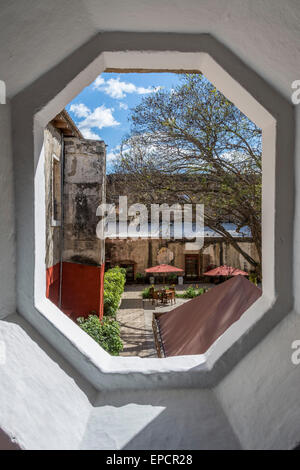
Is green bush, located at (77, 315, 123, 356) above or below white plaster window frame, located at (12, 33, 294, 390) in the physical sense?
below

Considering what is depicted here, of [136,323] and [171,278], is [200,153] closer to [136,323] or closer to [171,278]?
[136,323]

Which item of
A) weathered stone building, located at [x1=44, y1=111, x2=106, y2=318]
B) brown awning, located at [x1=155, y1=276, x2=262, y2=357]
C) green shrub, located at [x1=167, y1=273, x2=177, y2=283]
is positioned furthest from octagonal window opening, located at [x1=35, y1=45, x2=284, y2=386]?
green shrub, located at [x1=167, y1=273, x2=177, y2=283]

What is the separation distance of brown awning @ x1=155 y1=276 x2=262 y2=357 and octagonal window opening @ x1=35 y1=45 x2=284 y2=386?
1.29m

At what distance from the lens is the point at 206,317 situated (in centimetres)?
328

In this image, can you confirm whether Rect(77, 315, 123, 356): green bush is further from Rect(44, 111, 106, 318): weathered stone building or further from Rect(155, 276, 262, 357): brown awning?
Rect(155, 276, 262, 357): brown awning

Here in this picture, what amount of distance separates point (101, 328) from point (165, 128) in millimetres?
4154

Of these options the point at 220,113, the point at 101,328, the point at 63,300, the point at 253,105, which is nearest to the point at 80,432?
the point at 253,105

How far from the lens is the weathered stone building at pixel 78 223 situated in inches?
280

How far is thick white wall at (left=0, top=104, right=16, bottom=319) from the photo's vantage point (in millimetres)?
1181

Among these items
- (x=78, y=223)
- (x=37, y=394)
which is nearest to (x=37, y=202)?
(x=37, y=394)

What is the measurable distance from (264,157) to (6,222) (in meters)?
1.19

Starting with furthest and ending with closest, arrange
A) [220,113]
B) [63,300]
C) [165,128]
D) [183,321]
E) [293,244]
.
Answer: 1. [63,300]
2. [165,128]
3. [220,113]
4. [183,321]
5. [293,244]
